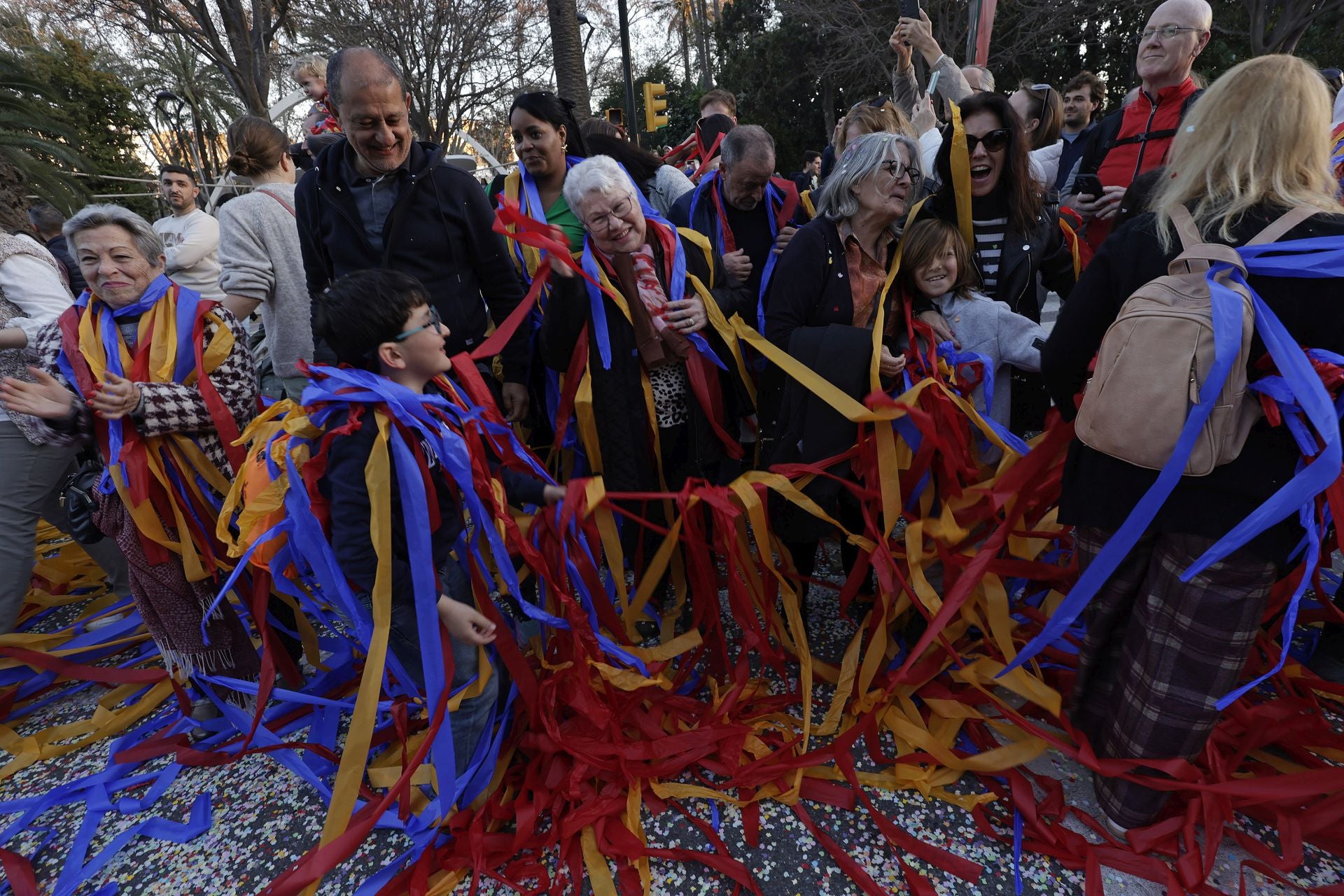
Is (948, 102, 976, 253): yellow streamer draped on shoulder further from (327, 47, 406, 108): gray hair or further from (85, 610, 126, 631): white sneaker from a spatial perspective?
(85, 610, 126, 631): white sneaker

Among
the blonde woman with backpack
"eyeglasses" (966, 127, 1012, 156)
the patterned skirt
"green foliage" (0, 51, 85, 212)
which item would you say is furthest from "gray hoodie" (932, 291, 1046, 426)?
"green foliage" (0, 51, 85, 212)

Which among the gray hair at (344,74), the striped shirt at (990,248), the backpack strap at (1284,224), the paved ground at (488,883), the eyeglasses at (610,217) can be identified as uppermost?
the gray hair at (344,74)

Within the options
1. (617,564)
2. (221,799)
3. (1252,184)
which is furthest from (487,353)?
(1252,184)

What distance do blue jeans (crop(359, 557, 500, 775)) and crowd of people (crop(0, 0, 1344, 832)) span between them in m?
0.01

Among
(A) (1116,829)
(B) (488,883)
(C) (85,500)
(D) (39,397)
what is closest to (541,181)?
(D) (39,397)

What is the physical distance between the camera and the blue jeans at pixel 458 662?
1861mm

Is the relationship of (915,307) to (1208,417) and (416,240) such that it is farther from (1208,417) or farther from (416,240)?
(416,240)

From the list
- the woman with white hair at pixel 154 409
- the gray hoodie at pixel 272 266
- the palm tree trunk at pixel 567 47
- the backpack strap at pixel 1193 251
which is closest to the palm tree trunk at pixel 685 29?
the palm tree trunk at pixel 567 47

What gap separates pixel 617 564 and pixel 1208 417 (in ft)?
5.77

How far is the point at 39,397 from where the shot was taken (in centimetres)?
212

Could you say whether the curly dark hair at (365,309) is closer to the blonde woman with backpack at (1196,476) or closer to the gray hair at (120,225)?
the gray hair at (120,225)

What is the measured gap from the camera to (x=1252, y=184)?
1.50m

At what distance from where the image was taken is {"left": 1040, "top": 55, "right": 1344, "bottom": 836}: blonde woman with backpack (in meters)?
1.50

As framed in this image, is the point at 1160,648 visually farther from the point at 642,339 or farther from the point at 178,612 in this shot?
the point at 178,612
